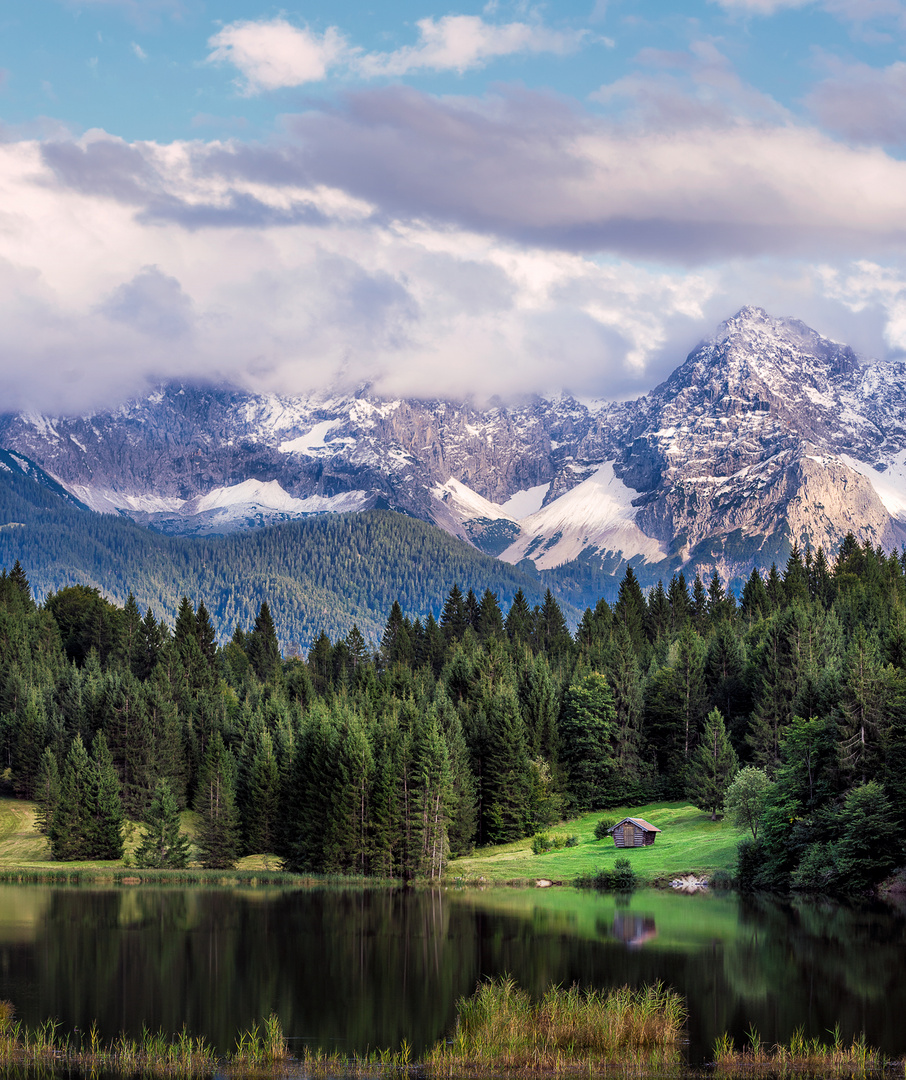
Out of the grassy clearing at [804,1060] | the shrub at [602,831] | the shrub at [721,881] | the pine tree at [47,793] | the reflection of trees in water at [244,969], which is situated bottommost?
the grassy clearing at [804,1060]

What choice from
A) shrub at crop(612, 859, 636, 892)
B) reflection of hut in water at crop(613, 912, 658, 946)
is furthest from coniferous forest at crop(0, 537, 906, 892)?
reflection of hut in water at crop(613, 912, 658, 946)

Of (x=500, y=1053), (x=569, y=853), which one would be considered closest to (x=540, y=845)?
(x=569, y=853)

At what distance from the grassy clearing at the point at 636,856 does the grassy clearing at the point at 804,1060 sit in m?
60.1

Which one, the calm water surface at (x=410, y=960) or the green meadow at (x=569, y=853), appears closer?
the calm water surface at (x=410, y=960)

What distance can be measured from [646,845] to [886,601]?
6897 cm

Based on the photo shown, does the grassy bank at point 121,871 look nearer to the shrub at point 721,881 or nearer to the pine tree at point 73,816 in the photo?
the pine tree at point 73,816

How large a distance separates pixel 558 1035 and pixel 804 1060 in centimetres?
923

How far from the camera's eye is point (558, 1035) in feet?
157

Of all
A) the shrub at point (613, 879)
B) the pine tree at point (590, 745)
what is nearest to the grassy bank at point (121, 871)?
the shrub at point (613, 879)

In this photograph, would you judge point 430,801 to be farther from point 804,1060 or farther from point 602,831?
point 804,1060

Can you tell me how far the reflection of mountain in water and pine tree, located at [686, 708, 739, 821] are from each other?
152 feet

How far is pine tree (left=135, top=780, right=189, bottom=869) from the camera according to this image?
4855 inches

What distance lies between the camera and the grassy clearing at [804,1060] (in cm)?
4462

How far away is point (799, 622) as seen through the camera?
149625 millimetres
